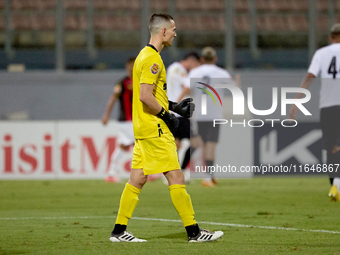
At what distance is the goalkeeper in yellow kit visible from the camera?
484cm

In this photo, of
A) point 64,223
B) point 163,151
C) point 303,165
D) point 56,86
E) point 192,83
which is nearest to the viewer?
point 163,151

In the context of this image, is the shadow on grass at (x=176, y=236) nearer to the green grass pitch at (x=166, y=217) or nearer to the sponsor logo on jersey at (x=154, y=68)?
the green grass pitch at (x=166, y=217)

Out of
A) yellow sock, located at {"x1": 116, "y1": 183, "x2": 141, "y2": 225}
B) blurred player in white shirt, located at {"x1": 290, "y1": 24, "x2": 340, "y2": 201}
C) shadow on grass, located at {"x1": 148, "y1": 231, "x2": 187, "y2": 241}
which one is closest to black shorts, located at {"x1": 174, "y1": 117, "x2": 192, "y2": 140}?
blurred player in white shirt, located at {"x1": 290, "y1": 24, "x2": 340, "y2": 201}

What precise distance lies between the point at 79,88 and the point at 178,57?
2893mm

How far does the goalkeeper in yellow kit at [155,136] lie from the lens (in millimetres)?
4840

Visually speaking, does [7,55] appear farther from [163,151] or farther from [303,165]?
[163,151]

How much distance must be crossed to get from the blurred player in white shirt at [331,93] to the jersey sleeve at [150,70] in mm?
3370

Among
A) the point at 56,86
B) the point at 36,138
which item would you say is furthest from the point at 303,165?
the point at 56,86

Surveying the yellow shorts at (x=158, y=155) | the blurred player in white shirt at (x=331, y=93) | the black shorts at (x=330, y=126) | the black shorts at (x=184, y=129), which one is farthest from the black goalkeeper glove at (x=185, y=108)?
the black shorts at (x=184, y=129)

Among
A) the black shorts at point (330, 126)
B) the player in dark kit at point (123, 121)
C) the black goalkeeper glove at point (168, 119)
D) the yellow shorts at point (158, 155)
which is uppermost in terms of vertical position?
the black goalkeeper glove at point (168, 119)

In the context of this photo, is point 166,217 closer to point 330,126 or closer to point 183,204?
point 183,204

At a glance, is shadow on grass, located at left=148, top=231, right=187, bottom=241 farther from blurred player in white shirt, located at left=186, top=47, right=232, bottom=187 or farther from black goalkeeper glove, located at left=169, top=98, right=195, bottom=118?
blurred player in white shirt, located at left=186, top=47, right=232, bottom=187

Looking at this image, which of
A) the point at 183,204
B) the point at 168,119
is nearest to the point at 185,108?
the point at 168,119

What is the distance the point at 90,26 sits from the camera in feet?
58.4
